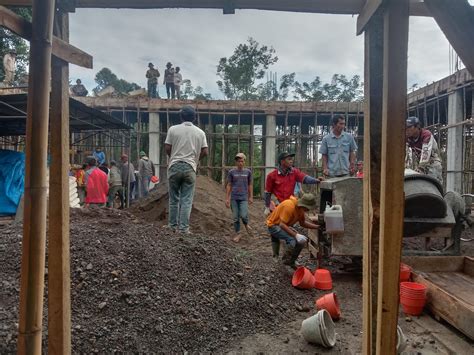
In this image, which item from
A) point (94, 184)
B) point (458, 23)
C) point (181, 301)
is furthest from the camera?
point (94, 184)

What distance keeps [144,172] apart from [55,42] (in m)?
11.6

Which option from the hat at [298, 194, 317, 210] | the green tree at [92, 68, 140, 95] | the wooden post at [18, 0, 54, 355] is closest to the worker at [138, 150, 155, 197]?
the hat at [298, 194, 317, 210]

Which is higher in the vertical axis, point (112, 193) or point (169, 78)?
point (169, 78)

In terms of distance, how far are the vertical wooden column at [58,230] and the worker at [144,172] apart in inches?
443

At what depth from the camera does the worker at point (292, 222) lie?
4.70m

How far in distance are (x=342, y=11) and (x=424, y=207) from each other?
3.12 meters

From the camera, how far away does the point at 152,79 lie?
53.3 ft

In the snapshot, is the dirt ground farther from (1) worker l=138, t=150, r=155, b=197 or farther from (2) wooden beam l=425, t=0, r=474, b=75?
(1) worker l=138, t=150, r=155, b=197

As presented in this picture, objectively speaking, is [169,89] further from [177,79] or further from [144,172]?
[144,172]

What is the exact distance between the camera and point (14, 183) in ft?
27.5

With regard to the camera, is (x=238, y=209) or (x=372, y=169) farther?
(x=238, y=209)

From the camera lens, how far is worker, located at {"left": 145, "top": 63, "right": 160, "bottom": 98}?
16078 mm

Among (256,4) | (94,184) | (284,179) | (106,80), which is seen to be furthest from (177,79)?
(106,80)

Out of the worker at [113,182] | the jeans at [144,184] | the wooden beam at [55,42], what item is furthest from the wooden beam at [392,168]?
the jeans at [144,184]
